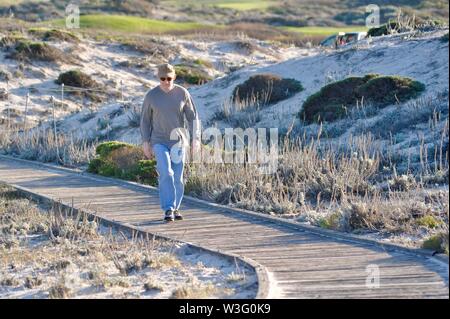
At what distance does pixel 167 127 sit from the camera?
12836 mm

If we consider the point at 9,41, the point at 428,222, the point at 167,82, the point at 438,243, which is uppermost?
the point at 167,82

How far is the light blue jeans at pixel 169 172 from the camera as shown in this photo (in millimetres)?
12820

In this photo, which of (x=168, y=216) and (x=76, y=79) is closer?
(x=168, y=216)

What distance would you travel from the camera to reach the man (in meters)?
12.8

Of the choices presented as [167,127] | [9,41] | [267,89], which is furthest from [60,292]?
[9,41]

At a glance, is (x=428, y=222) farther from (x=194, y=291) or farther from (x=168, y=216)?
(x=194, y=291)

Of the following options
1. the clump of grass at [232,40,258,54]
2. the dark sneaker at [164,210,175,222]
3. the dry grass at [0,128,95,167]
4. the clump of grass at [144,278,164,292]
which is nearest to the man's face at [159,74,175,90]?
the dark sneaker at [164,210,175,222]

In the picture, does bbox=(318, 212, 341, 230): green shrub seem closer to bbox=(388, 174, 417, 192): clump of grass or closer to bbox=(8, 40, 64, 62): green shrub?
bbox=(388, 174, 417, 192): clump of grass

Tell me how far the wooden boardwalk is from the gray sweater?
105cm

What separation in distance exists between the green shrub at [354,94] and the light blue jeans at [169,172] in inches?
408

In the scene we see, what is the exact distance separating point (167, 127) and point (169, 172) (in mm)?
526

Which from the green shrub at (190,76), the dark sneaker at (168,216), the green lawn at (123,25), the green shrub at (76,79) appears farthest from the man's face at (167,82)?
the green lawn at (123,25)
